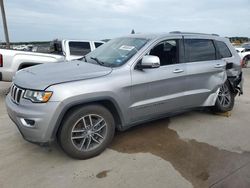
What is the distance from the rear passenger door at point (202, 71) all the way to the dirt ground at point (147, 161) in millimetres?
596

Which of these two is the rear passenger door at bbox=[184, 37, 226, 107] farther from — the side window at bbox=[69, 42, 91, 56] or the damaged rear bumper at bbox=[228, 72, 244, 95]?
the side window at bbox=[69, 42, 91, 56]

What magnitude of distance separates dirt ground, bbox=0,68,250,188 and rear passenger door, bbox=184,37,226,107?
60 cm

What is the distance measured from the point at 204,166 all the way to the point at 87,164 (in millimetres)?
1571

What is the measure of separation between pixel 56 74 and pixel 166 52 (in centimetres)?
193

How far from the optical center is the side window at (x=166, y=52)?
426cm

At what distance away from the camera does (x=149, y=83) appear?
396cm

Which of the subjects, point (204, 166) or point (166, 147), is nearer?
point (204, 166)

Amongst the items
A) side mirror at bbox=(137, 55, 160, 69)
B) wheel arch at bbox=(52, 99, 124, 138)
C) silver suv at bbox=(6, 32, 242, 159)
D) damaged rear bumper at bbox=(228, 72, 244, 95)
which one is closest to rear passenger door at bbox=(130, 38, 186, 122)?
silver suv at bbox=(6, 32, 242, 159)

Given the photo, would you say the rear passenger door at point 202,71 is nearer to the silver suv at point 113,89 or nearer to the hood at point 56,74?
the silver suv at point 113,89

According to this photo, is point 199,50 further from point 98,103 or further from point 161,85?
point 98,103

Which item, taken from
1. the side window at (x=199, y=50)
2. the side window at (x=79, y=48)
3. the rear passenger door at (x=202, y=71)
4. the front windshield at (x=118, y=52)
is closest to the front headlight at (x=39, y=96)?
the front windshield at (x=118, y=52)

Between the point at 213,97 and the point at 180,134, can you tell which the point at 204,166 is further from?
the point at 213,97

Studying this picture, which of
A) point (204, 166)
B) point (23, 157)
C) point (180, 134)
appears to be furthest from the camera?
point (180, 134)

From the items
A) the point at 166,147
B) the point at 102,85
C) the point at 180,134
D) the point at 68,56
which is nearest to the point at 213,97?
the point at 180,134
